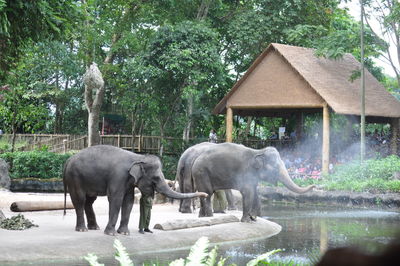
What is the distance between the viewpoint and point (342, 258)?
34.5 inches

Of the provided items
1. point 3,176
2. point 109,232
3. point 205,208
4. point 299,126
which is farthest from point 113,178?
point 299,126

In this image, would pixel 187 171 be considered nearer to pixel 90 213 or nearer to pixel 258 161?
pixel 258 161

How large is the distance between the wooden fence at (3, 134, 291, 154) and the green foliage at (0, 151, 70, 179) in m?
4.94

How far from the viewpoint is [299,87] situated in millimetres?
24188

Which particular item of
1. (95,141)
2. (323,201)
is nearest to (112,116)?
(95,141)

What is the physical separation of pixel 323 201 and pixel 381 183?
193 centimetres

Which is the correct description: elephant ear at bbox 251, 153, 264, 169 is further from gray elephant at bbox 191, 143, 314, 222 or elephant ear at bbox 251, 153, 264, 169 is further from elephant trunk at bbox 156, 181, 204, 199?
elephant trunk at bbox 156, 181, 204, 199

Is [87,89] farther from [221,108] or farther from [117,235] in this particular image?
[117,235]

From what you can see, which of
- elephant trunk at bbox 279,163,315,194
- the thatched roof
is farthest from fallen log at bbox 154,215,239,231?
the thatched roof

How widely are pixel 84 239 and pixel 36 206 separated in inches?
166

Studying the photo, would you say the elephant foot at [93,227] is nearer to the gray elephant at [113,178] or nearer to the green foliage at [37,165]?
the gray elephant at [113,178]

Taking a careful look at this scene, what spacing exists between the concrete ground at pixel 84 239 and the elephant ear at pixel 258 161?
→ 1.19 metres

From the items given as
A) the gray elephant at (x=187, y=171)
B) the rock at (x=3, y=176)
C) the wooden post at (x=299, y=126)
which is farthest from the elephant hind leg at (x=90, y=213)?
the wooden post at (x=299, y=126)

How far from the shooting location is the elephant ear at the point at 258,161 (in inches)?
512
